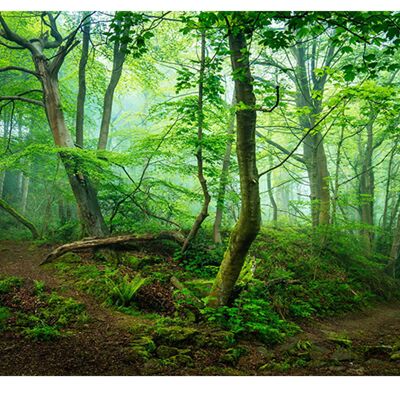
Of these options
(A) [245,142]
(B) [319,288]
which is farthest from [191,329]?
(B) [319,288]

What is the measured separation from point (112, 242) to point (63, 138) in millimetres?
2122

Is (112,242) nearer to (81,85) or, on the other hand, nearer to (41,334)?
(41,334)

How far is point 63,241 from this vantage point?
6098mm

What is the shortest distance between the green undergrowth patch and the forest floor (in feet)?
0.26

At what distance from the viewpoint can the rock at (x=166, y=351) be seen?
2.45 m

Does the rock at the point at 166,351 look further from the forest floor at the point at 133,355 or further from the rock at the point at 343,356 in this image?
the rock at the point at 343,356

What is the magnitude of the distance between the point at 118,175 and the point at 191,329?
3.94m

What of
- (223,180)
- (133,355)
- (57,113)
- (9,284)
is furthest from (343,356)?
(57,113)

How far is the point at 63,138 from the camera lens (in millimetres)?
5301

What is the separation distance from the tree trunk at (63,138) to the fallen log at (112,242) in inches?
21.1

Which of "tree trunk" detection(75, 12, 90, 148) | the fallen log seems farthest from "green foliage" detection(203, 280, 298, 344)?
"tree trunk" detection(75, 12, 90, 148)

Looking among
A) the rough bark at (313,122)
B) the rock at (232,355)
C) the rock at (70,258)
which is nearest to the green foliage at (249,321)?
the rock at (232,355)

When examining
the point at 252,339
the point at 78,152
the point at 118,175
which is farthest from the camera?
the point at 118,175
